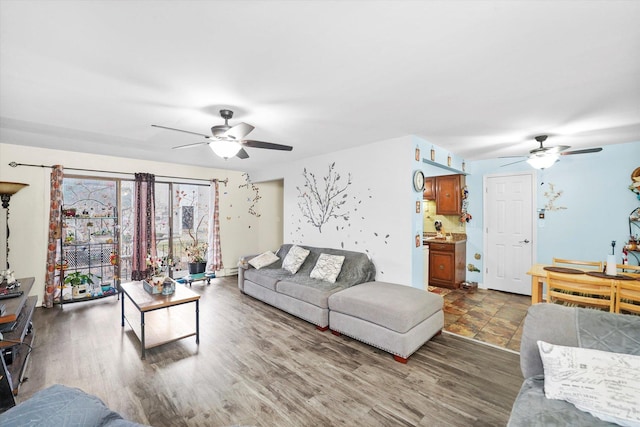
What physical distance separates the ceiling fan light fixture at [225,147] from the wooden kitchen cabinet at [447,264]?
13.6 feet

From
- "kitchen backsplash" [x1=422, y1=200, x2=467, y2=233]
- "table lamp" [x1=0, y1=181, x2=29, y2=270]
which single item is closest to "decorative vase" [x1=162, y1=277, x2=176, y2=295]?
"table lamp" [x1=0, y1=181, x2=29, y2=270]

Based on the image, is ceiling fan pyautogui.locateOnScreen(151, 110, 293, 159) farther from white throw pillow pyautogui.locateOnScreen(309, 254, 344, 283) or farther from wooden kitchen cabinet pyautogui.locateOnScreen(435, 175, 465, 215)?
wooden kitchen cabinet pyautogui.locateOnScreen(435, 175, 465, 215)

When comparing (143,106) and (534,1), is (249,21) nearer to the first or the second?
(534,1)

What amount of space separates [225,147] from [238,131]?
0.82 feet

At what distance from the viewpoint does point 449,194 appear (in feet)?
17.5

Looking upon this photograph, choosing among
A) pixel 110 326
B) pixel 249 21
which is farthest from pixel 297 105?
pixel 110 326

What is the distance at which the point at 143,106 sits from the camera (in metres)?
2.57

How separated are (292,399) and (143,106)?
2.93m

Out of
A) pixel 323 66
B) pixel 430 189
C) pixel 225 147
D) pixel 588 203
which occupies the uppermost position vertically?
pixel 323 66

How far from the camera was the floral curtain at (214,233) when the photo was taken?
5.99m

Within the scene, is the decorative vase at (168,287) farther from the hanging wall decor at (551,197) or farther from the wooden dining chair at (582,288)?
the hanging wall decor at (551,197)

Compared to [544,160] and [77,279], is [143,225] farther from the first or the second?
[544,160]

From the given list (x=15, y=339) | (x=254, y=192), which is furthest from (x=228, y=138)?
(x=254, y=192)

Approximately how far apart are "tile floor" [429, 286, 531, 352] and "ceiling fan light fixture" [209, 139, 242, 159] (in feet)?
10.8
